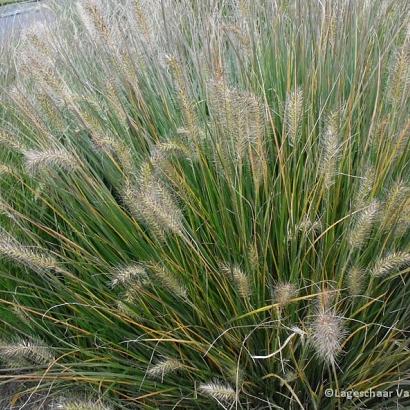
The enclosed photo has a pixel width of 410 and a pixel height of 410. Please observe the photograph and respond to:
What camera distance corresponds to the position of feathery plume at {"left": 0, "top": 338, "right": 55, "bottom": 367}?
165cm

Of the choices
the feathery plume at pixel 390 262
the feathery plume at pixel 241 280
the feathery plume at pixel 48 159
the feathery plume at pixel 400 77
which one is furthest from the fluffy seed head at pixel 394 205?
the feathery plume at pixel 48 159

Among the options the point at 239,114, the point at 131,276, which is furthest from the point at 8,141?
the point at 239,114

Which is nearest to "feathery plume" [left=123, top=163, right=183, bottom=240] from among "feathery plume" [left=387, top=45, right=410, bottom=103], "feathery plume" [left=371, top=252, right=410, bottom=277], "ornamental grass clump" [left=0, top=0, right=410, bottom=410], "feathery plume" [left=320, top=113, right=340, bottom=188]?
"ornamental grass clump" [left=0, top=0, right=410, bottom=410]

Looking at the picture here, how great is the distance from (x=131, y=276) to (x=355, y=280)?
63 cm

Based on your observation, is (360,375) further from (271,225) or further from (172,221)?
(172,221)

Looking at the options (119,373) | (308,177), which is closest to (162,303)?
(119,373)

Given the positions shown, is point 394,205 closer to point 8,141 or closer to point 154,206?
point 154,206

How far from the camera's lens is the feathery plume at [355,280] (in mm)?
1535

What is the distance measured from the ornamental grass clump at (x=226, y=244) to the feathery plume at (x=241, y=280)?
1cm

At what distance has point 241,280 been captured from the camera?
1.55 m

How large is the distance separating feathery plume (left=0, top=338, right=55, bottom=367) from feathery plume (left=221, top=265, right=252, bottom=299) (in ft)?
1.90

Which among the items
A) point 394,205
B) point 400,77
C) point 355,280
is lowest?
point 355,280

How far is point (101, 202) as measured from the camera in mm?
1933

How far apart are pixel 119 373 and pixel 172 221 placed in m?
0.60
